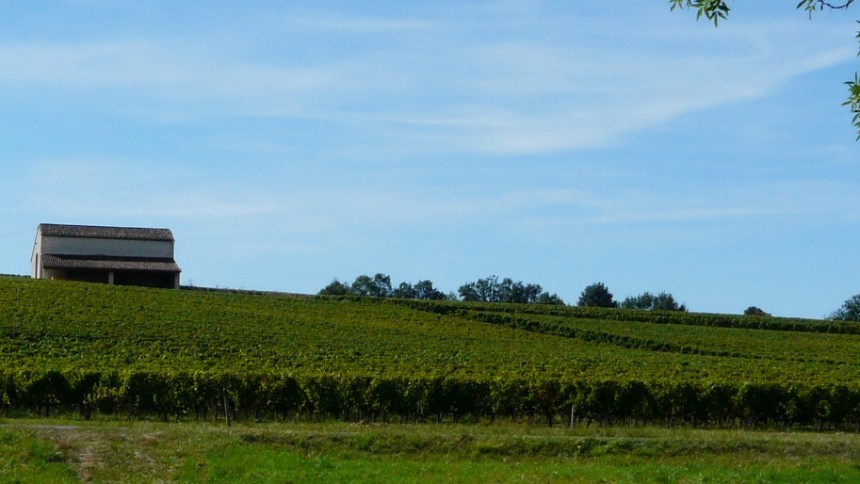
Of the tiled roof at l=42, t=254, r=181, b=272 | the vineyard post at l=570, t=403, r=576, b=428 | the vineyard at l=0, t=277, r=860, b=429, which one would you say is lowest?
the vineyard post at l=570, t=403, r=576, b=428

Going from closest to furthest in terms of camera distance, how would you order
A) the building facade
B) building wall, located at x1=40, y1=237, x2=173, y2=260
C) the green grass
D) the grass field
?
1. the green grass
2. the grass field
3. the building facade
4. building wall, located at x1=40, y1=237, x2=173, y2=260

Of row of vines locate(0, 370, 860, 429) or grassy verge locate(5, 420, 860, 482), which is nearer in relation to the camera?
grassy verge locate(5, 420, 860, 482)

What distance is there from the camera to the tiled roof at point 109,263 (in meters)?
83.2

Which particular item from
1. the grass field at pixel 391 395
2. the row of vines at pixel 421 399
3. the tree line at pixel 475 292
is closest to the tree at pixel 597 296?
the tree line at pixel 475 292

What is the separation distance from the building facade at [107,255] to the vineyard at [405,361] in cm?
1014

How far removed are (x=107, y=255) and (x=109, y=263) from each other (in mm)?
1964

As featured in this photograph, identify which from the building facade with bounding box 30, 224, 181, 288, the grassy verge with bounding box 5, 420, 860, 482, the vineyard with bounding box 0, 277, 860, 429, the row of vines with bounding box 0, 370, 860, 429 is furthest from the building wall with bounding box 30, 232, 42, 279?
the grassy verge with bounding box 5, 420, 860, 482

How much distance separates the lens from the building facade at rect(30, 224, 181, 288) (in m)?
83.8

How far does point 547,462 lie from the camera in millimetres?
21609

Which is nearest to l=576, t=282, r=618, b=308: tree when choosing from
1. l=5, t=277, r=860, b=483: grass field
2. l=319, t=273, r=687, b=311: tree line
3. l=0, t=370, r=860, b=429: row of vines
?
l=319, t=273, r=687, b=311: tree line

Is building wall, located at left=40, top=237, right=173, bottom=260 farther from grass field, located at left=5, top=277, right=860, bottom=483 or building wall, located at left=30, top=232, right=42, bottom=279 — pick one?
grass field, located at left=5, top=277, right=860, bottom=483

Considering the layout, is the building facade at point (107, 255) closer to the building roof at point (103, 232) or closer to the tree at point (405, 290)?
the building roof at point (103, 232)

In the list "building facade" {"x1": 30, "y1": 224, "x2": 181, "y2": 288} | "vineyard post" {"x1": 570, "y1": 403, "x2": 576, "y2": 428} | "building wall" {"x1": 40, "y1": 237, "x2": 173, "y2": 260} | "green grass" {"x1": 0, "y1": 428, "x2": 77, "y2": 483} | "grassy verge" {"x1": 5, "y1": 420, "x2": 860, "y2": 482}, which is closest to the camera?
"green grass" {"x1": 0, "y1": 428, "x2": 77, "y2": 483}

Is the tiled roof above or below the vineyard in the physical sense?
above
